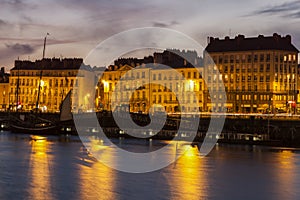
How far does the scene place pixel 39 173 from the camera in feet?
123

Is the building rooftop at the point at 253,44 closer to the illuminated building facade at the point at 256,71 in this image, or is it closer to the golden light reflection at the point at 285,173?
the illuminated building facade at the point at 256,71

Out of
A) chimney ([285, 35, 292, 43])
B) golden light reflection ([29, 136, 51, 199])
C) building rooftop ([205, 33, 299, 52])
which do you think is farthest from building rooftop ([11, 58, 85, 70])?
golden light reflection ([29, 136, 51, 199])

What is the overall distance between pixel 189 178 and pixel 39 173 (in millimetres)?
9323

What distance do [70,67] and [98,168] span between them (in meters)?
85.6

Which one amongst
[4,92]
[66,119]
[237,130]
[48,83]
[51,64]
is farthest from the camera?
[4,92]

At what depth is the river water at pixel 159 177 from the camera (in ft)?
101

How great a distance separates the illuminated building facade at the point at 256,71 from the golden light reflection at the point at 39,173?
153 feet

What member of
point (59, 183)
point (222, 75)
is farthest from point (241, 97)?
point (59, 183)

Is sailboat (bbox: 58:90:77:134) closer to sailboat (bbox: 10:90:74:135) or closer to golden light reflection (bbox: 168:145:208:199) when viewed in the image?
sailboat (bbox: 10:90:74:135)

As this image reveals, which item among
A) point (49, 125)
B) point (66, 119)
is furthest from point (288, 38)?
point (49, 125)

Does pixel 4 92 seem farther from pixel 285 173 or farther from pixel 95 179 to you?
pixel 285 173

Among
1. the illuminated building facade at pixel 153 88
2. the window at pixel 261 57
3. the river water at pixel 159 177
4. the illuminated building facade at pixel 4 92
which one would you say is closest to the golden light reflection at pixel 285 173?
the river water at pixel 159 177

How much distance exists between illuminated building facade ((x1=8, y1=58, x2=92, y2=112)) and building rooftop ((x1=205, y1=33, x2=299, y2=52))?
35.2m

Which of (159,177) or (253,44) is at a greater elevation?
(253,44)
